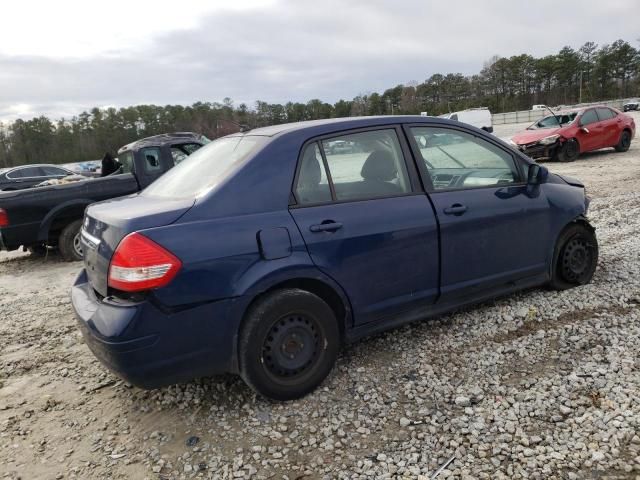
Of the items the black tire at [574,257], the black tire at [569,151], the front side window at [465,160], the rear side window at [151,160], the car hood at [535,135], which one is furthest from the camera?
the car hood at [535,135]

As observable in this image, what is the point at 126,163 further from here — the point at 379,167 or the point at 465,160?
the point at 465,160

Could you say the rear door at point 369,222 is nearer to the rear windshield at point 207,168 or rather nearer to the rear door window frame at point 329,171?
the rear door window frame at point 329,171

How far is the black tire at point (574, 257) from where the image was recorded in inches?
162

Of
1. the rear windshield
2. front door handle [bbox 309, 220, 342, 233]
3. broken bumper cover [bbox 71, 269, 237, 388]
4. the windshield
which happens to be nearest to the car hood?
→ the windshield

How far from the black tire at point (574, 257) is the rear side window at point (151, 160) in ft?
20.0

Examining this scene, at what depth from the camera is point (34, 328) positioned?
4539mm

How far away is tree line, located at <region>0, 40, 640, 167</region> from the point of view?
68125 millimetres

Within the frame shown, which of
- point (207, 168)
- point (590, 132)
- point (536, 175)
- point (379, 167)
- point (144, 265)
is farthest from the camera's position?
point (590, 132)

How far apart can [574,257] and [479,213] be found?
136cm

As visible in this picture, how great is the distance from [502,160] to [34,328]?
15.1ft

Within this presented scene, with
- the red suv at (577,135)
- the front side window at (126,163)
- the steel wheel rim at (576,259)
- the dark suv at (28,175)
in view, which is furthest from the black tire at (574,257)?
the dark suv at (28,175)

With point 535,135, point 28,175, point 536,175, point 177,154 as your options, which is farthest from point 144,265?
point 28,175

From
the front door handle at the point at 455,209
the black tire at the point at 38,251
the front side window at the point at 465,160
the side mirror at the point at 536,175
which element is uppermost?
the front side window at the point at 465,160

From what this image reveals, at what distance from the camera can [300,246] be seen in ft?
9.05
